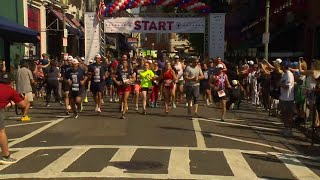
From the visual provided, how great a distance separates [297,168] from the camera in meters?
9.02

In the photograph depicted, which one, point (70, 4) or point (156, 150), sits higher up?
point (70, 4)

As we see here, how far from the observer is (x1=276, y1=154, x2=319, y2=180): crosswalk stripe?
8.45 metres

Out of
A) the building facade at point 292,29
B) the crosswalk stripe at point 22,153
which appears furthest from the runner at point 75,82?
the building facade at point 292,29

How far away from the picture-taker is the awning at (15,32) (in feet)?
64.7

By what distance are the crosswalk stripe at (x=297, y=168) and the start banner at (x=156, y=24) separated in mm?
18063

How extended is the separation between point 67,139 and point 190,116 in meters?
5.38

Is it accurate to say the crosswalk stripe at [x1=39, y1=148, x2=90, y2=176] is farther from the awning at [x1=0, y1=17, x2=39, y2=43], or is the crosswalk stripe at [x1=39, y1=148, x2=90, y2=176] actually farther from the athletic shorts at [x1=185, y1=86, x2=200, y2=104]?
the awning at [x1=0, y1=17, x2=39, y2=43]

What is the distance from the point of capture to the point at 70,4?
126ft

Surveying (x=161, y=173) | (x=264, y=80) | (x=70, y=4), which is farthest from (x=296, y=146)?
(x=70, y=4)

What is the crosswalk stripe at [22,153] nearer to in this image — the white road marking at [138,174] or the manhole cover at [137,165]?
the white road marking at [138,174]

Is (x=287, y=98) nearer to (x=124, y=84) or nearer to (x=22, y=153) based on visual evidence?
Answer: (x=124, y=84)

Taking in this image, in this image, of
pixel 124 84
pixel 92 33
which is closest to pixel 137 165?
pixel 124 84

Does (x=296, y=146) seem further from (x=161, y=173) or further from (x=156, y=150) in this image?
(x=161, y=173)

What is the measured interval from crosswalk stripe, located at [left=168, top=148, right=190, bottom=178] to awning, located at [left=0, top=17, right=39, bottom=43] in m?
11.6
